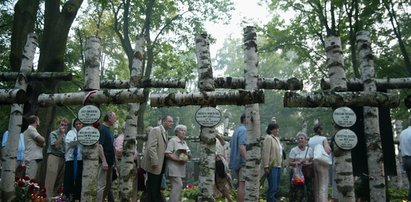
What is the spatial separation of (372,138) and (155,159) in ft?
12.4

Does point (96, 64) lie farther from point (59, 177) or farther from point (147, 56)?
point (147, 56)

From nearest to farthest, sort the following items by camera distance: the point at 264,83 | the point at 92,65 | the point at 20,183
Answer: the point at 92,65
the point at 20,183
the point at 264,83

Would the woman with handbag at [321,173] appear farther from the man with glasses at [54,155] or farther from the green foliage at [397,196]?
the man with glasses at [54,155]

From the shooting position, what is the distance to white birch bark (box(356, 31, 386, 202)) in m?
5.21

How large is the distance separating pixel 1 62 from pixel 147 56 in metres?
6.81

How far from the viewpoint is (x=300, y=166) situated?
8.43 m

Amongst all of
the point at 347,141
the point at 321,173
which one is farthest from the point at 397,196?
the point at 347,141

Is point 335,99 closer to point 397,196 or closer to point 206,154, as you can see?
point 206,154

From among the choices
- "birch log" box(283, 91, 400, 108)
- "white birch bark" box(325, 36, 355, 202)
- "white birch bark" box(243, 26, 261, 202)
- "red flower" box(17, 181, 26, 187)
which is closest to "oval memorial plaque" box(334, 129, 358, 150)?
"white birch bark" box(325, 36, 355, 202)

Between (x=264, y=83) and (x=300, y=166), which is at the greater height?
(x=264, y=83)

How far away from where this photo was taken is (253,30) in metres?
5.92

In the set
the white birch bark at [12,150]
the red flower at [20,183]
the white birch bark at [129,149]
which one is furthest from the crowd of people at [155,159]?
the white birch bark at [12,150]

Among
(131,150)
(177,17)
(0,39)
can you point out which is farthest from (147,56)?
(131,150)

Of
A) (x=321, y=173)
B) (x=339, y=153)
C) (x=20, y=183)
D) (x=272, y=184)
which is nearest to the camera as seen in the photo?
(x=339, y=153)
